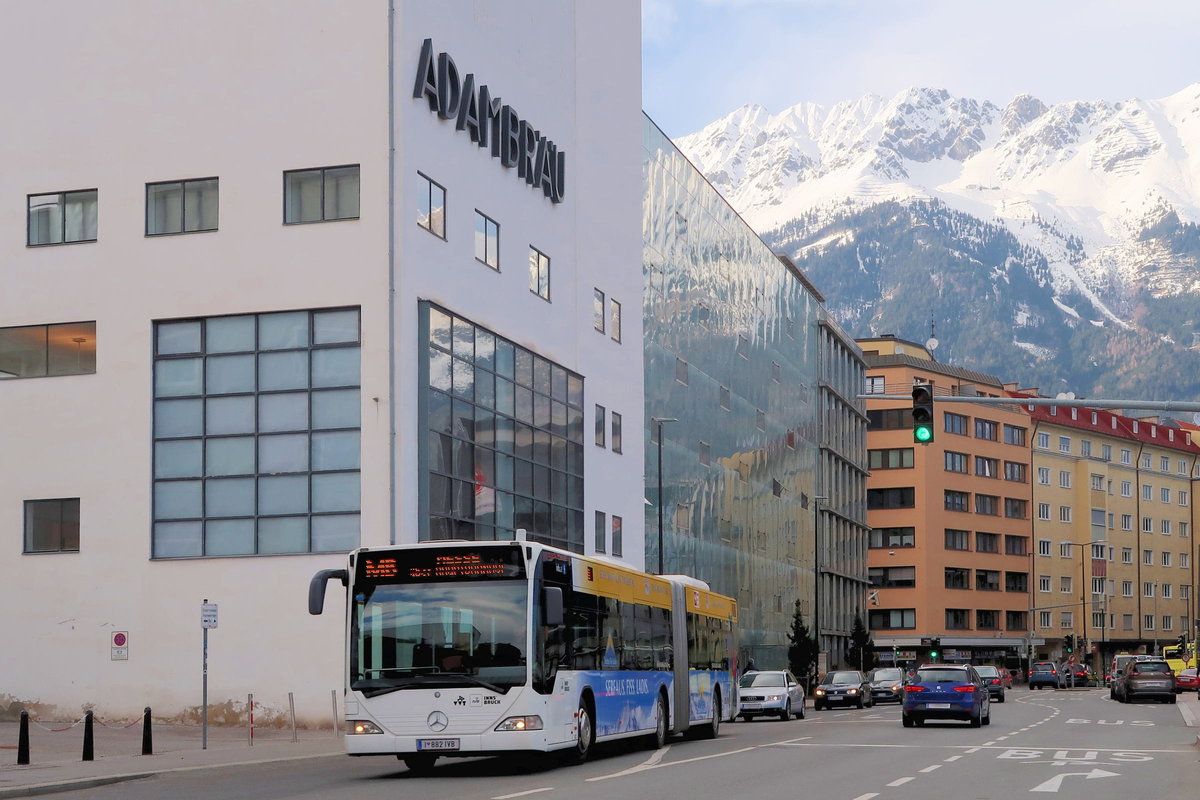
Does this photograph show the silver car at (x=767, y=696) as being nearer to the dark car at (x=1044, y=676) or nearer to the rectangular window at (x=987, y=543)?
the dark car at (x=1044, y=676)

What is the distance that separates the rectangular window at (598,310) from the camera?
2116 inches

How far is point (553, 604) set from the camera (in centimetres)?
2250

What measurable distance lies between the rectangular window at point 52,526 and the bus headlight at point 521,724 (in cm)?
2141

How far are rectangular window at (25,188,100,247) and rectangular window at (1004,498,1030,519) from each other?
363ft

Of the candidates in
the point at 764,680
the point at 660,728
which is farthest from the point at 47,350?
the point at 764,680

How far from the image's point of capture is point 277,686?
1486 inches

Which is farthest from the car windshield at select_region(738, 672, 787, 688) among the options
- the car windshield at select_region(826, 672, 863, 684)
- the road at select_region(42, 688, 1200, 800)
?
the road at select_region(42, 688, 1200, 800)

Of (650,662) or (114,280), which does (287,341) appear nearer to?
(114,280)

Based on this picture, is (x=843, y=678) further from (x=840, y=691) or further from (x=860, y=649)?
(x=860, y=649)

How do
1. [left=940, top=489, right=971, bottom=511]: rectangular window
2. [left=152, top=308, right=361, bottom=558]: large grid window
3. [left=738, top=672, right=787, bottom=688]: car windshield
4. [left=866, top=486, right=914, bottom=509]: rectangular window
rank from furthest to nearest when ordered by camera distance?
[left=940, top=489, right=971, bottom=511]: rectangular window → [left=866, top=486, right=914, bottom=509]: rectangular window → [left=738, top=672, right=787, bottom=688]: car windshield → [left=152, top=308, right=361, bottom=558]: large grid window

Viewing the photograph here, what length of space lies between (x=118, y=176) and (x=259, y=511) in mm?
9304

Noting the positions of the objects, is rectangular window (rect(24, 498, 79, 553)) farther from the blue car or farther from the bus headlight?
the bus headlight

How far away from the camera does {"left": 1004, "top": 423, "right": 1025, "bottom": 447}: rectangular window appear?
14088 centimetres

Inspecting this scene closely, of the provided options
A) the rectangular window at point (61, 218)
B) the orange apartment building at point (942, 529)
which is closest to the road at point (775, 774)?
the rectangular window at point (61, 218)
